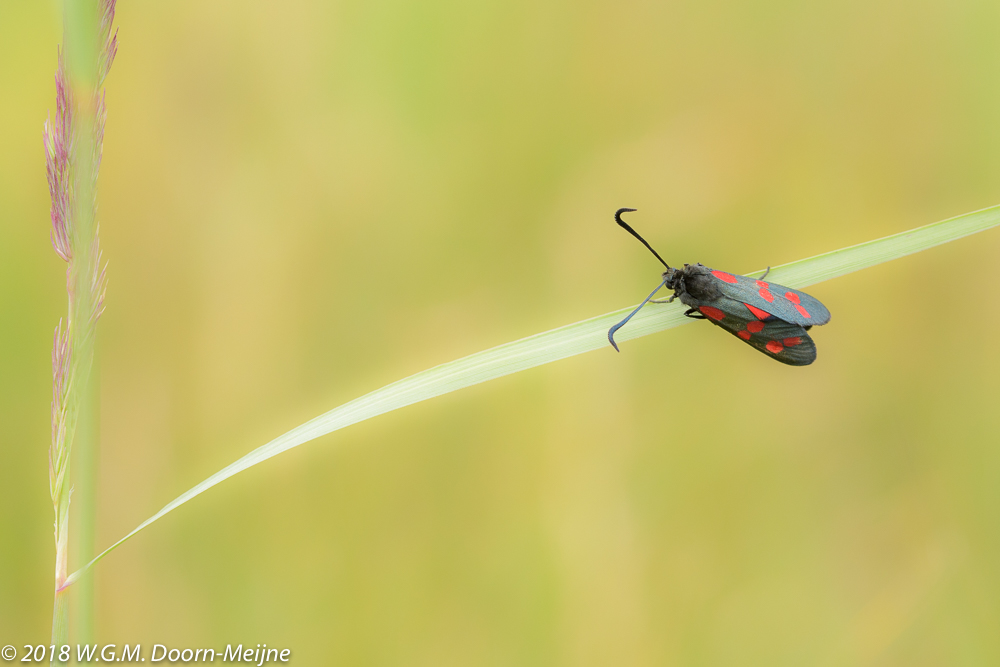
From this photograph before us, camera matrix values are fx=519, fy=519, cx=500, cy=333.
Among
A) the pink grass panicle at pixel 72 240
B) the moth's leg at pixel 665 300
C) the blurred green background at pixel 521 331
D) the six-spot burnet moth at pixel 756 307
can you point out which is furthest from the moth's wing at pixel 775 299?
the pink grass panicle at pixel 72 240

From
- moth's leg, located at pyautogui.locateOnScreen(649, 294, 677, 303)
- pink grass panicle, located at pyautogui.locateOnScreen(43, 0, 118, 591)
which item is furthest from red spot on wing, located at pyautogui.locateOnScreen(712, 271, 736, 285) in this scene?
pink grass panicle, located at pyautogui.locateOnScreen(43, 0, 118, 591)

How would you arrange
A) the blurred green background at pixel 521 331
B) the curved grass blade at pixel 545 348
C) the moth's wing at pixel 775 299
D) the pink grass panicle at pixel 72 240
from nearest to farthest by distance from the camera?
the pink grass panicle at pixel 72 240 < the curved grass blade at pixel 545 348 < the moth's wing at pixel 775 299 < the blurred green background at pixel 521 331

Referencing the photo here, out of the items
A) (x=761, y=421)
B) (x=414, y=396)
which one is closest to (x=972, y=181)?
(x=761, y=421)

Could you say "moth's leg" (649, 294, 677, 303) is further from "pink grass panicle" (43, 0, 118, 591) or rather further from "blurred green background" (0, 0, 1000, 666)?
"pink grass panicle" (43, 0, 118, 591)

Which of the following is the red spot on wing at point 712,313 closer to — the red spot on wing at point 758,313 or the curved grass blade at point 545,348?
the red spot on wing at point 758,313

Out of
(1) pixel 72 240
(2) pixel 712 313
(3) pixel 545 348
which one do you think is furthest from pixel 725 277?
(1) pixel 72 240

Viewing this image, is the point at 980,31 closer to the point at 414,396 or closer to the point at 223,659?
A: the point at 414,396
